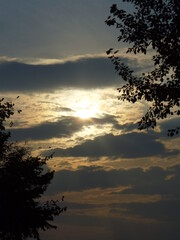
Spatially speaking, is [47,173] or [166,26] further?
[47,173]

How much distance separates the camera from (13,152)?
46.4 meters

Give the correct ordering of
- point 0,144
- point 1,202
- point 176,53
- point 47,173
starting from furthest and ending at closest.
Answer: point 47,173 < point 0,144 < point 1,202 < point 176,53

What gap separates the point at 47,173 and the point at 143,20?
1129 inches

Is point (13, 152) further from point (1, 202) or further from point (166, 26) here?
point (166, 26)

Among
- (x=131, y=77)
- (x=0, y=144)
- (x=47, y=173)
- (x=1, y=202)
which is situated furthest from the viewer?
(x=47, y=173)

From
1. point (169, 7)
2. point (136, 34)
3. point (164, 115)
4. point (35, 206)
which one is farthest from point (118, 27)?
point (35, 206)

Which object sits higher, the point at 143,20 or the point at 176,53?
the point at 143,20

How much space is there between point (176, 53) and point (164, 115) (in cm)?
287

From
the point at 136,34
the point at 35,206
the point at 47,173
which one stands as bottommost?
the point at 35,206

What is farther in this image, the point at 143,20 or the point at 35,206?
the point at 35,206

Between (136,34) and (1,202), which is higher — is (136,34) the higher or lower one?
the higher one

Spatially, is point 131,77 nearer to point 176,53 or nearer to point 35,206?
point 176,53

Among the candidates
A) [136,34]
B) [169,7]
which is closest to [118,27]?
[136,34]

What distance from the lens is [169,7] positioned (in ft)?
73.6
